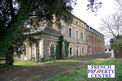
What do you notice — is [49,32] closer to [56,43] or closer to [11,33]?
[56,43]

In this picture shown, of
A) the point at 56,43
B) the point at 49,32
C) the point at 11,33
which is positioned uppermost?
the point at 49,32

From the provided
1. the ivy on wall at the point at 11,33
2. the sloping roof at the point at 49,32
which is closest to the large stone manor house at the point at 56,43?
the sloping roof at the point at 49,32

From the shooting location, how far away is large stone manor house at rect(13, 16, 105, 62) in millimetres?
15258

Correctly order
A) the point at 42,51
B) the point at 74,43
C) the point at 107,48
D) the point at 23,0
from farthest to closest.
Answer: the point at 107,48 → the point at 74,43 → the point at 42,51 → the point at 23,0

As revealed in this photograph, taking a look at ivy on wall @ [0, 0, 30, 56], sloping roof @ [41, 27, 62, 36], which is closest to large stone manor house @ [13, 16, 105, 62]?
sloping roof @ [41, 27, 62, 36]

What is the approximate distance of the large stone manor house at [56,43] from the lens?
15.3 metres

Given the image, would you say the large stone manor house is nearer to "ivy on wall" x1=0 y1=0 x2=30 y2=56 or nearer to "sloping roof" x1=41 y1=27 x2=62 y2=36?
"sloping roof" x1=41 y1=27 x2=62 y2=36

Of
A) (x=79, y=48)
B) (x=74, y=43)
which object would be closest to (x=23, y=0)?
(x=74, y=43)

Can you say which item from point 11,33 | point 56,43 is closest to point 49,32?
point 56,43

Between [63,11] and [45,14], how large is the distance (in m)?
2.04

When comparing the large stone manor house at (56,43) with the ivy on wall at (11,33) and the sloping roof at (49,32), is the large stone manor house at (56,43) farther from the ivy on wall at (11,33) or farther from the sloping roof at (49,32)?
the ivy on wall at (11,33)

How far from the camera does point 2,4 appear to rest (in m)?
9.23

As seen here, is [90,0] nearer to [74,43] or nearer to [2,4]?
[2,4]

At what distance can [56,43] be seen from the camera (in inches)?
718
